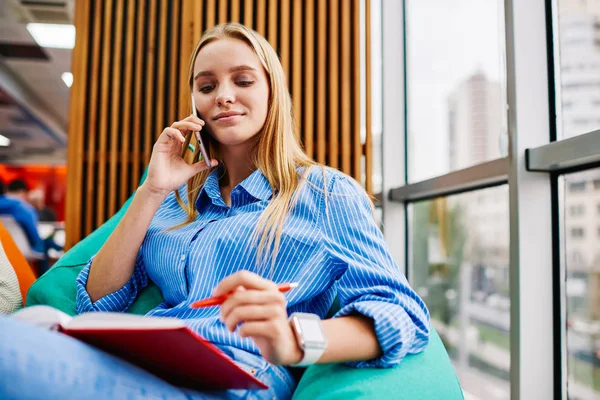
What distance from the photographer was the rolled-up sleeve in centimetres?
150

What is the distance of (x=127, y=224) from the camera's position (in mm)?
1471

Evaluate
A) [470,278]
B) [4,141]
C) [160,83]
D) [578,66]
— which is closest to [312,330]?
[578,66]

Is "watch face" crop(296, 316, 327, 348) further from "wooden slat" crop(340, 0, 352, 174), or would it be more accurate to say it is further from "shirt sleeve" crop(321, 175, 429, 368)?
"wooden slat" crop(340, 0, 352, 174)

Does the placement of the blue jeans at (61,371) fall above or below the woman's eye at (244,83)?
below

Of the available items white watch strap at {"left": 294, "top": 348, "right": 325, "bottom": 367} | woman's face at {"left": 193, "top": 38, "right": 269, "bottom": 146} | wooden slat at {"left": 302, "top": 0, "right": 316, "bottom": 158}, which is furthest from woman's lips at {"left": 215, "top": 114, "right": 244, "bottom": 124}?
wooden slat at {"left": 302, "top": 0, "right": 316, "bottom": 158}

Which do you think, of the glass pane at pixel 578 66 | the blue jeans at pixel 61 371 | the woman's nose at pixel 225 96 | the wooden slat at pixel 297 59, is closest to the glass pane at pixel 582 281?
the glass pane at pixel 578 66

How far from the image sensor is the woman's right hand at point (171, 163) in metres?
1.48

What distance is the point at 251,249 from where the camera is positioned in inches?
52.2

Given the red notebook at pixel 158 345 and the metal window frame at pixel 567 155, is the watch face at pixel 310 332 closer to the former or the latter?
the red notebook at pixel 158 345

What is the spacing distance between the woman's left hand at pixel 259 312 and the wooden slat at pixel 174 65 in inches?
88.5

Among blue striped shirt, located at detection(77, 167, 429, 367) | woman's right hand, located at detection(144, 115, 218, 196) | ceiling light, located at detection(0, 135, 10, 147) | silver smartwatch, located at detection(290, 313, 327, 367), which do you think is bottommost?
silver smartwatch, located at detection(290, 313, 327, 367)

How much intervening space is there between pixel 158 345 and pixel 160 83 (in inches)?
94.8

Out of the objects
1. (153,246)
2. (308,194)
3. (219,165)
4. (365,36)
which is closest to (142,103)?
(365,36)

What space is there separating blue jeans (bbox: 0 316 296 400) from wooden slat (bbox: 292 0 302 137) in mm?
2209
